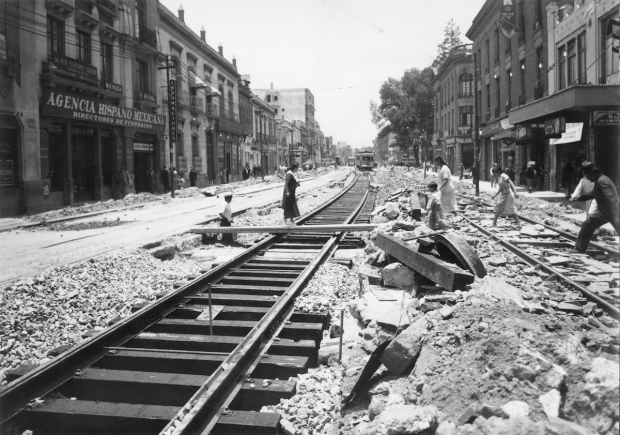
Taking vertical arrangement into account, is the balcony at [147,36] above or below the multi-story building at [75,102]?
above

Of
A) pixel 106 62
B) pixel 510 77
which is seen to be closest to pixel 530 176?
pixel 510 77

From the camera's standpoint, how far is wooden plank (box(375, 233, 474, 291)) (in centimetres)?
605

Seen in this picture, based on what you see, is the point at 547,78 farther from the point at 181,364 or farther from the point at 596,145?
the point at 181,364

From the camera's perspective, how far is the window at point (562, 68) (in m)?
25.2

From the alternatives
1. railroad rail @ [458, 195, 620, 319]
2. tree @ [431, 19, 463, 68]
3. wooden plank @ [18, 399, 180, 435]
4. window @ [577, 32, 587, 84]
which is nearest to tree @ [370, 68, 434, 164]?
tree @ [431, 19, 463, 68]

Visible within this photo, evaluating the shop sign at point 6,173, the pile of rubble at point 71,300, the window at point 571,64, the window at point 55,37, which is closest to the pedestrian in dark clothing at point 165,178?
the window at point 55,37

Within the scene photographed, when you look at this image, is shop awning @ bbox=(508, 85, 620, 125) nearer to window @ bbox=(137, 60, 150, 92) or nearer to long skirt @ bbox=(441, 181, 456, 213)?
long skirt @ bbox=(441, 181, 456, 213)

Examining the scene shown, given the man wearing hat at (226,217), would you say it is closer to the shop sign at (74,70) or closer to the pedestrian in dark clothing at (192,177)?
the shop sign at (74,70)

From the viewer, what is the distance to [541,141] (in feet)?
98.6

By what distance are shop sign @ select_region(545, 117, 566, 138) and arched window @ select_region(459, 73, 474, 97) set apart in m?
32.4

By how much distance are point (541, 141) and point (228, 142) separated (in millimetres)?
30625

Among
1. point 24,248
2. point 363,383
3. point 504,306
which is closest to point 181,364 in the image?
point 363,383

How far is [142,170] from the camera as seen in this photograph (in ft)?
110

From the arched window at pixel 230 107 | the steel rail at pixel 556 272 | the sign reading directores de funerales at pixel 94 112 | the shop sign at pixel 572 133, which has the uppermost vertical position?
the arched window at pixel 230 107
